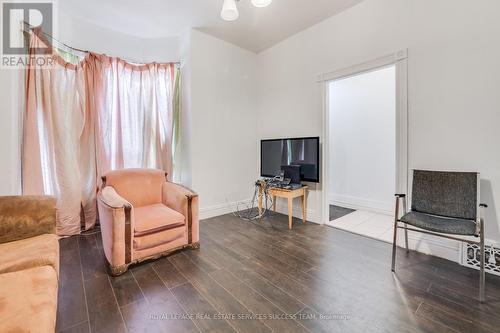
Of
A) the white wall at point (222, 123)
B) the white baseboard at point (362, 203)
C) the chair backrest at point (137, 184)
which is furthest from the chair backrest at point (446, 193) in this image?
the chair backrest at point (137, 184)

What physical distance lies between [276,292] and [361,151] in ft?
10.3

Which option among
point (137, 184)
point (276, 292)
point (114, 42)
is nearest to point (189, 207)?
point (137, 184)

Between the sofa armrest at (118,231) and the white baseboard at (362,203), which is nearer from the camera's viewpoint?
the sofa armrest at (118,231)

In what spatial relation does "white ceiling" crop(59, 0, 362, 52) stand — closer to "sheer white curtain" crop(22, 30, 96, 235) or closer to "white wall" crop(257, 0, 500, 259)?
"white wall" crop(257, 0, 500, 259)

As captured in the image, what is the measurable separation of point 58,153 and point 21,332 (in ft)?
→ 8.20

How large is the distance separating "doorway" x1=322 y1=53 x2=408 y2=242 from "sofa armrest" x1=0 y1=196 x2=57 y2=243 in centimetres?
294

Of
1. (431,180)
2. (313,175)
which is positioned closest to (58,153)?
(313,175)

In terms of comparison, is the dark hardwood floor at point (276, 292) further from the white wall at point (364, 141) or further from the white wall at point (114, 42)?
the white wall at point (114, 42)

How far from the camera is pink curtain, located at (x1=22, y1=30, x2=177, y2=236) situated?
8.28ft

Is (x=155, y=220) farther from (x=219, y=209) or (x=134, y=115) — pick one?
(x=134, y=115)

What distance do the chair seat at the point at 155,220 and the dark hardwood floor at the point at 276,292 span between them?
329 millimetres

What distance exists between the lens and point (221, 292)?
66.9 inches

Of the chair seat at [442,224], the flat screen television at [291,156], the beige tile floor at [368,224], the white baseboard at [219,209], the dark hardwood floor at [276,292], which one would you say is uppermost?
the flat screen television at [291,156]

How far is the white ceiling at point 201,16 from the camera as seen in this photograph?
8.81ft
